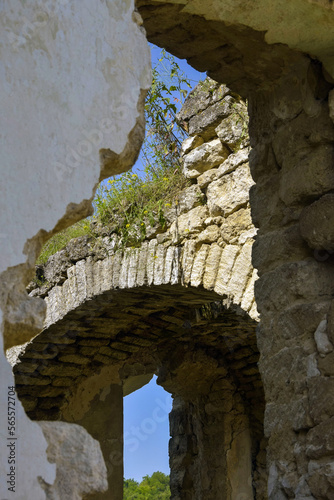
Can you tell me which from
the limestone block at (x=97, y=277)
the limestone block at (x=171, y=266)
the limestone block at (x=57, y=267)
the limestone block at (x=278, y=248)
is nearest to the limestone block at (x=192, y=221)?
the limestone block at (x=171, y=266)

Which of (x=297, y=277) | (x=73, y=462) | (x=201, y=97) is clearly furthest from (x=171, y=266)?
(x=73, y=462)

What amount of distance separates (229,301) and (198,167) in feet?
3.47

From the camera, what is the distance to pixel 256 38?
2.59m

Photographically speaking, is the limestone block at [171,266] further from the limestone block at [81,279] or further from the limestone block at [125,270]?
the limestone block at [81,279]

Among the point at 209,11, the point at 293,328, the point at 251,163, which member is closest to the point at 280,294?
the point at 293,328

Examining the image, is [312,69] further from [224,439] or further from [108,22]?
[224,439]

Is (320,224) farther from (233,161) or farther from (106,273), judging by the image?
(106,273)

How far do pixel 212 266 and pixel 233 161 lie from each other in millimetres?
785

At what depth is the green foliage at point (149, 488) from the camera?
33.2 ft

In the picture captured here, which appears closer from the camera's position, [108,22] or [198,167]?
[108,22]

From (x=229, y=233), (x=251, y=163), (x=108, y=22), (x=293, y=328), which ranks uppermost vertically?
(x=229, y=233)

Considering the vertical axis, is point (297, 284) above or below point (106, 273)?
below

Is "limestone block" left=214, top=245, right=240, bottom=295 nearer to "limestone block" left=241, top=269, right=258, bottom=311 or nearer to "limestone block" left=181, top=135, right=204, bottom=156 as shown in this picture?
"limestone block" left=241, top=269, right=258, bottom=311

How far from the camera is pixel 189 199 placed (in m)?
4.96
